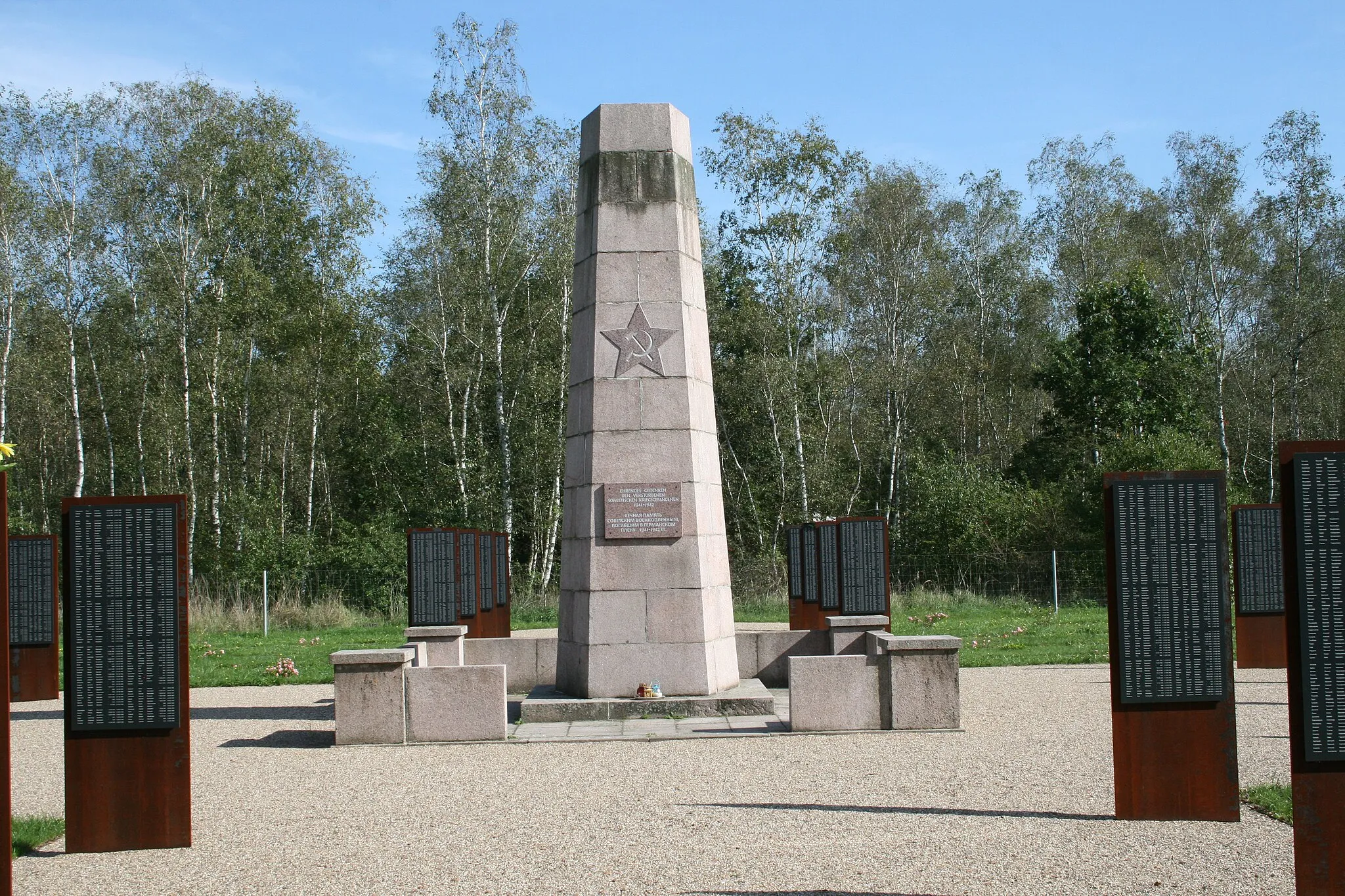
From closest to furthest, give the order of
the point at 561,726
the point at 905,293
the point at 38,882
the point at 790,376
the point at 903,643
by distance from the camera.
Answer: the point at 38,882 < the point at 903,643 < the point at 561,726 < the point at 790,376 < the point at 905,293

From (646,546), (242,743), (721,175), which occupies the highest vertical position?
(721,175)

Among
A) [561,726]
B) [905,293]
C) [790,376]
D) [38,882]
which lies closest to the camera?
[38,882]

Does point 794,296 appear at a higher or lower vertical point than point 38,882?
higher

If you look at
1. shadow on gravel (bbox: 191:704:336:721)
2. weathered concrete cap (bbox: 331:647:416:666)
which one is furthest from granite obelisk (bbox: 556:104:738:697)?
shadow on gravel (bbox: 191:704:336:721)

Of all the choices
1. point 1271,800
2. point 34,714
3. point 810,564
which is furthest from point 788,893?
point 810,564

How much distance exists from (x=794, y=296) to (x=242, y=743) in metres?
24.4

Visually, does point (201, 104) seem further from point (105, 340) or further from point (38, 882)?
point (38, 882)

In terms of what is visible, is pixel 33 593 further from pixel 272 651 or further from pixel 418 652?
pixel 272 651

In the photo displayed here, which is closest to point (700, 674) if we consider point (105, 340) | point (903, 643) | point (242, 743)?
point (903, 643)

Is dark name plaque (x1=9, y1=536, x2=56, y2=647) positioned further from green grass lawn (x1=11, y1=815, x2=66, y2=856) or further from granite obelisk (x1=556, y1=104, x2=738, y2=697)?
green grass lawn (x1=11, y1=815, x2=66, y2=856)

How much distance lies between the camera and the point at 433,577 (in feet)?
47.7

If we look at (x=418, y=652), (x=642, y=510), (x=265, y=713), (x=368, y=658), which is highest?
(x=642, y=510)

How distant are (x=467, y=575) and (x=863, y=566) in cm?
489

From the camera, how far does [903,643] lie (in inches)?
402
